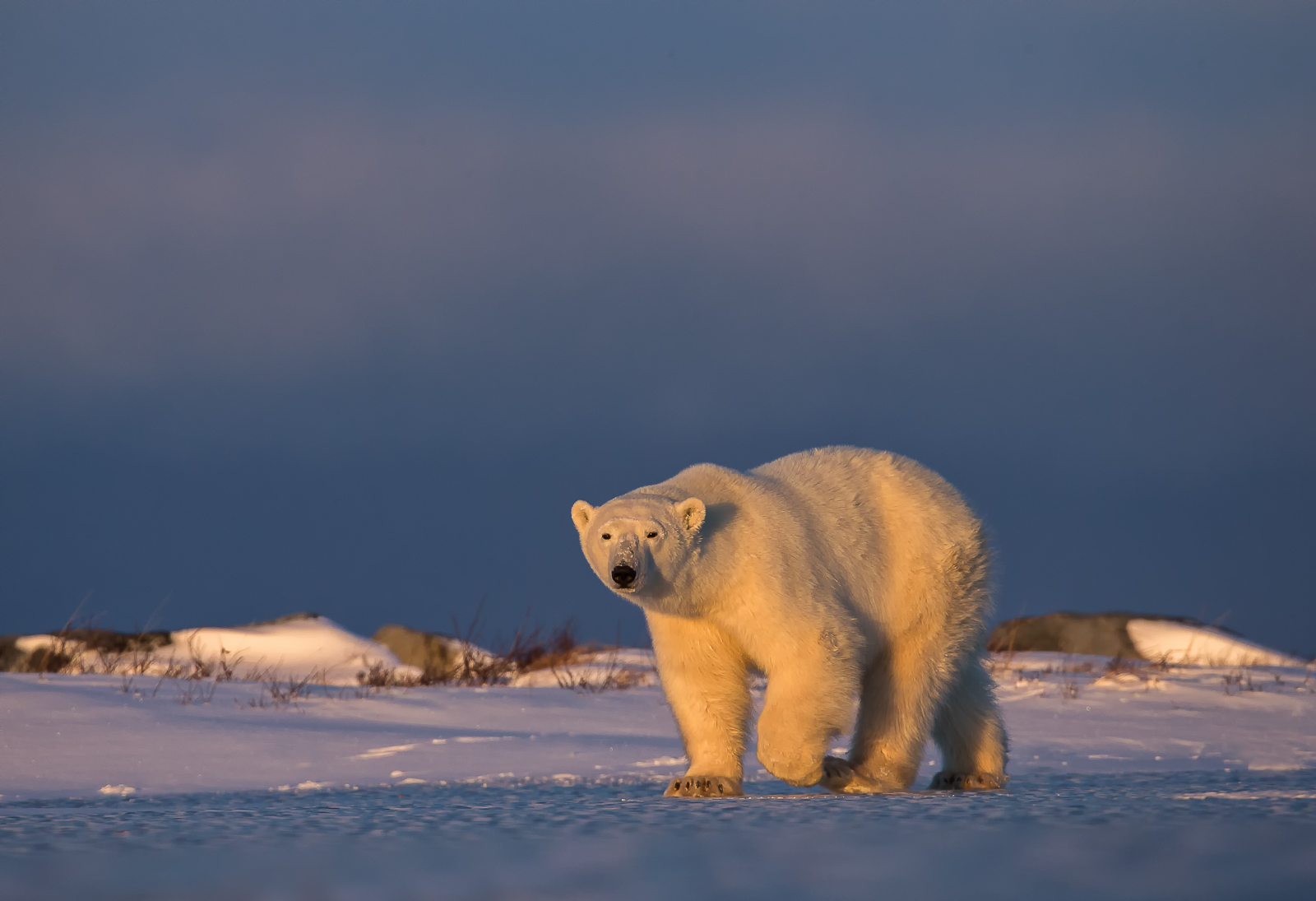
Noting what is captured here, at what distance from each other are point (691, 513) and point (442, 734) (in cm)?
273

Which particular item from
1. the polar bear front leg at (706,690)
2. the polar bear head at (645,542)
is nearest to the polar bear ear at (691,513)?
the polar bear head at (645,542)

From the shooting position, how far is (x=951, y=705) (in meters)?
5.38

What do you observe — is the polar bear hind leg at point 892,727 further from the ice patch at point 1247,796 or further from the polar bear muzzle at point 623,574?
the ice patch at point 1247,796

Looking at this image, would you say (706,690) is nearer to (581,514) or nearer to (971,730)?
(581,514)

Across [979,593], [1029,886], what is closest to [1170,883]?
[1029,886]

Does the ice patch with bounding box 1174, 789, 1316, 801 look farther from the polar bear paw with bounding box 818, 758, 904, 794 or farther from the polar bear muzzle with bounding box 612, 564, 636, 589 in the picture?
the polar bear muzzle with bounding box 612, 564, 636, 589

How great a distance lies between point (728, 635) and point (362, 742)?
2.15 m

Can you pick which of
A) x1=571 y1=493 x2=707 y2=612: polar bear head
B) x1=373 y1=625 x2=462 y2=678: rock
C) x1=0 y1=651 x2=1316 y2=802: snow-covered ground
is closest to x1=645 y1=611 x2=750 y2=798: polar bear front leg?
x1=571 y1=493 x2=707 y2=612: polar bear head

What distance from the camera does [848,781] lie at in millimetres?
4887

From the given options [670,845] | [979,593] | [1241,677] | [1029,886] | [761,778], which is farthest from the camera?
[1241,677]

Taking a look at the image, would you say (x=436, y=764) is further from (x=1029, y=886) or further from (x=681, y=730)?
(x=1029, y=886)

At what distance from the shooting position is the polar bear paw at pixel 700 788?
4.42 metres

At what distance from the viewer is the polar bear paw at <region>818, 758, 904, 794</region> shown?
15.9 ft

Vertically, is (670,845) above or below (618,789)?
above
